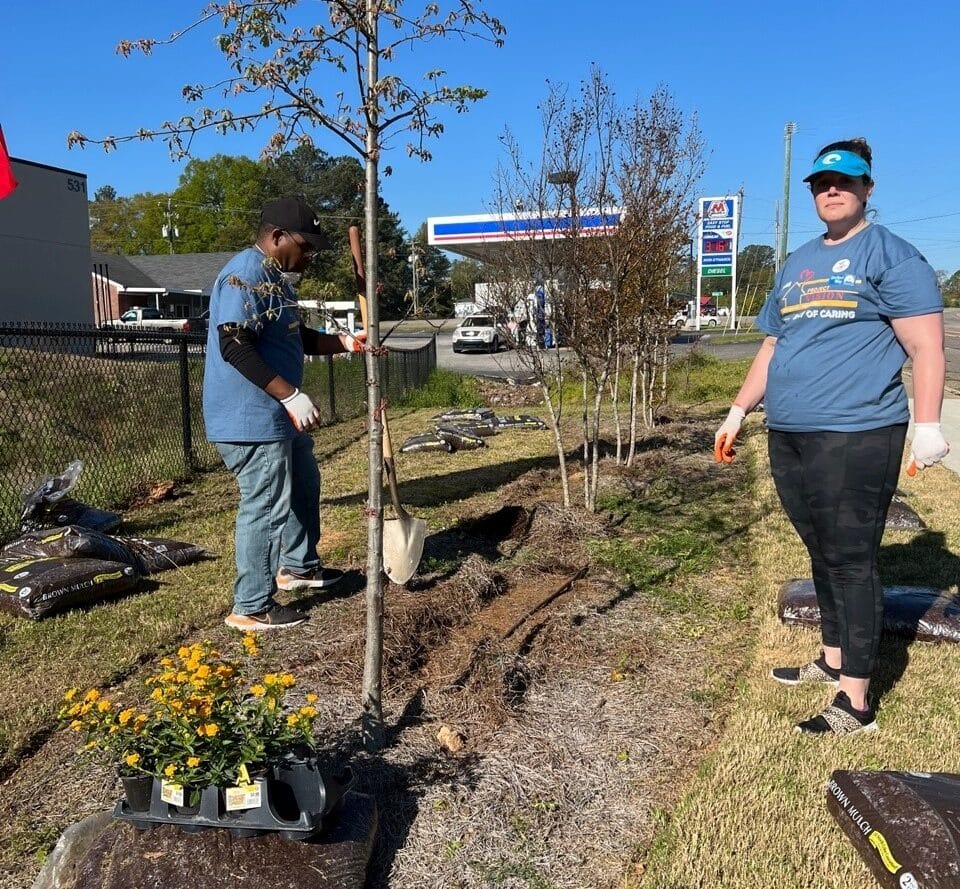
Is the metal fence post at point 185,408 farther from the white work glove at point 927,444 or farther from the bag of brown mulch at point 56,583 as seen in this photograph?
the white work glove at point 927,444

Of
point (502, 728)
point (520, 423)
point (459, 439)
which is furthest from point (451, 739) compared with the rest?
point (520, 423)

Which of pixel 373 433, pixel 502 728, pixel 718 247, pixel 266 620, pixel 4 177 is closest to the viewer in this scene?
pixel 373 433

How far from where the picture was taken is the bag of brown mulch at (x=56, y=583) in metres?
3.78

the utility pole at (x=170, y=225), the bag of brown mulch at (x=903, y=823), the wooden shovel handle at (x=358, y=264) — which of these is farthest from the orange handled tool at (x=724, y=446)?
the utility pole at (x=170, y=225)

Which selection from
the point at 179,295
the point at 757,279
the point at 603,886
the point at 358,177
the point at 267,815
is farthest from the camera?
the point at 179,295

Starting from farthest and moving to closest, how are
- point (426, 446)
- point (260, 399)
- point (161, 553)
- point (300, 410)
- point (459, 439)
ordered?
point (459, 439) → point (426, 446) → point (161, 553) → point (260, 399) → point (300, 410)

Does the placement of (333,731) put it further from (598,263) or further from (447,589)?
(598,263)

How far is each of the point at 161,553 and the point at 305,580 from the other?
1.01 meters

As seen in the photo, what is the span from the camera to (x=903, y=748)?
106 inches

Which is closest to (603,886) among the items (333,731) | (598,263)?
(333,731)

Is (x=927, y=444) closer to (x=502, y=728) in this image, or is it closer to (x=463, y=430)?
(x=502, y=728)

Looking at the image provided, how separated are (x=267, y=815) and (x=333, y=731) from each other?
831 millimetres

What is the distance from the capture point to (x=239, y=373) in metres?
3.46

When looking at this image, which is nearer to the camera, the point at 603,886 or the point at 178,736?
the point at 178,736
